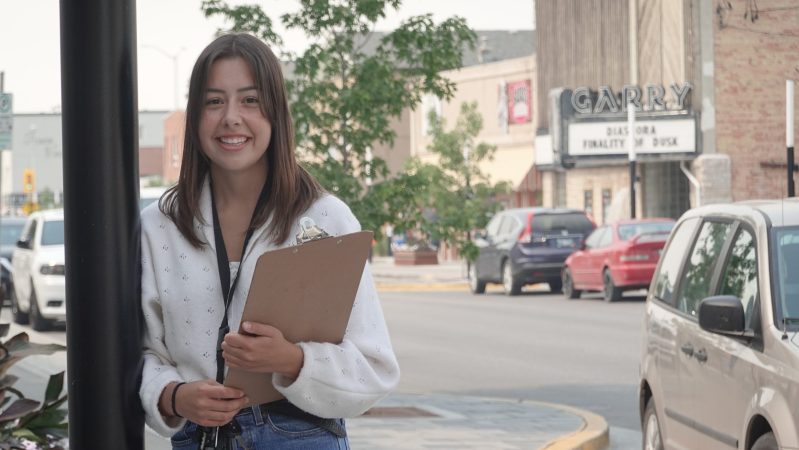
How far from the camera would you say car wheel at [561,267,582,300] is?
28641mm

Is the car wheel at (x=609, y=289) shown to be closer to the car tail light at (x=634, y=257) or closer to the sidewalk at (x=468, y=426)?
the car tail light at (x=634, y=257)

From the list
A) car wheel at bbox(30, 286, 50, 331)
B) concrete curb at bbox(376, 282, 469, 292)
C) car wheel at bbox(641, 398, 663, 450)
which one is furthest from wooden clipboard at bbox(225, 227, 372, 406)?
concrete curb at bbox(376, 282, 469, 292)

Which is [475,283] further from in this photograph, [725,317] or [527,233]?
[725,317]

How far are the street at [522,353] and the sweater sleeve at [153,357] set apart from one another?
228 inches

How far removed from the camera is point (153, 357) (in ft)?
11.8

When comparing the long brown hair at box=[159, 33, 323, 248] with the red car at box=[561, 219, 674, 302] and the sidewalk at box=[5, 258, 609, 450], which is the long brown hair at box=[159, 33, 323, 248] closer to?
the sidewalk at box=[5, 258, 609, 450]

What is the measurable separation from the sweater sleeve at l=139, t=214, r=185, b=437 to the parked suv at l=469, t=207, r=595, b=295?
26.6m

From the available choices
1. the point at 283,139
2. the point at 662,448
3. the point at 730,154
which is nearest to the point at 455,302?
the point at 730,154

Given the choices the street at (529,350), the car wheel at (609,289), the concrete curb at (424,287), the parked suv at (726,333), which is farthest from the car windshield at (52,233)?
the parked suv at (726,333)

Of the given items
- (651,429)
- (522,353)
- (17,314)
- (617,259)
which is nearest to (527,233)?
(617,259)

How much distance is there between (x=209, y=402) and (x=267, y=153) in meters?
0.61

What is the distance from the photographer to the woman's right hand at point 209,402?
335 cm

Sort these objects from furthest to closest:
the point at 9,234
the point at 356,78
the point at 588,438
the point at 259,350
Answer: the point at 9,234
the point at 356,78
the point at 588,438
the point at 259,350

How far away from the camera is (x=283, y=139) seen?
361cm
